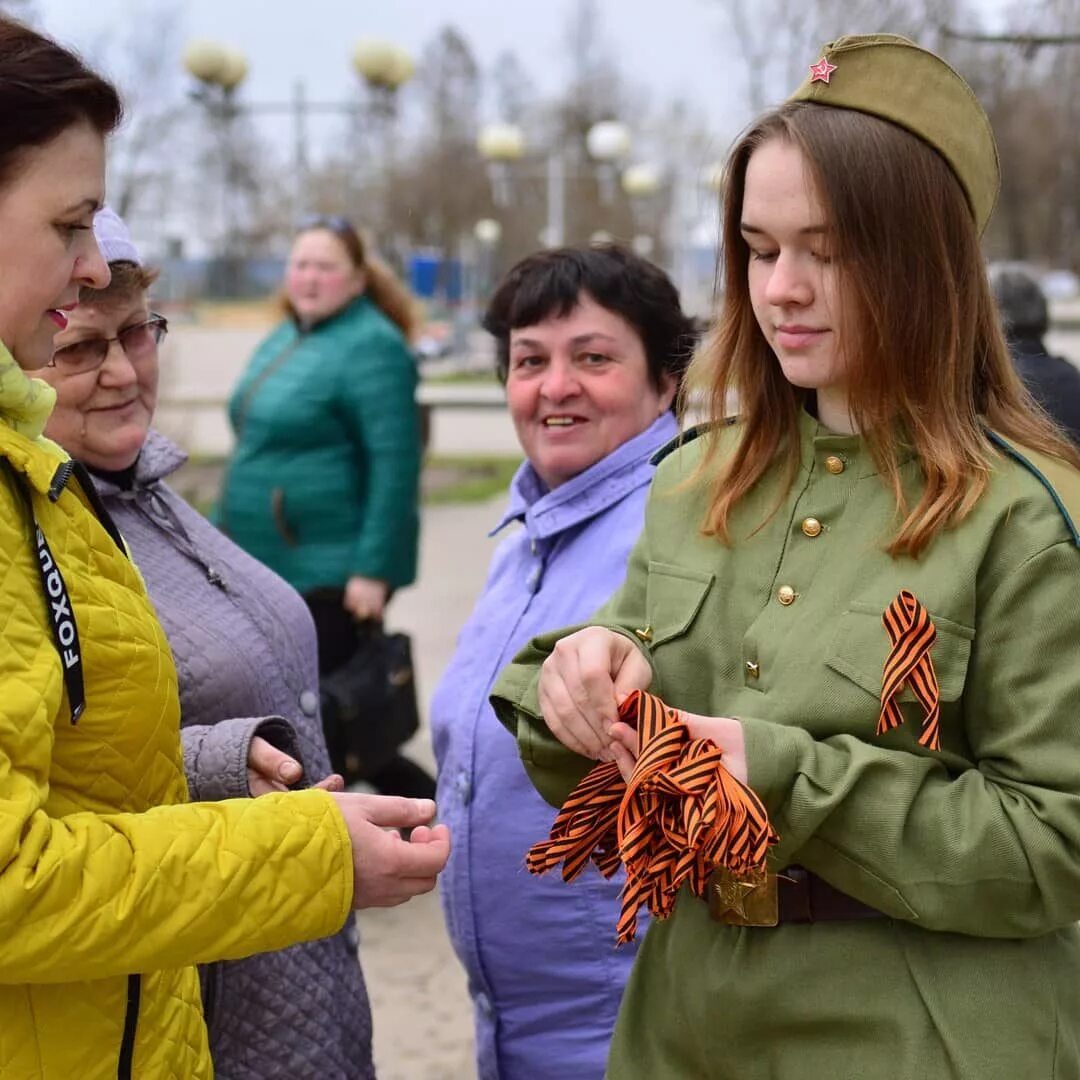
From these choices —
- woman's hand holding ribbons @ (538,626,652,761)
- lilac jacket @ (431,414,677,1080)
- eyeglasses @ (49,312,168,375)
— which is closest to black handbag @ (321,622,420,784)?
lilac jacket @ (431,414,677,1080)

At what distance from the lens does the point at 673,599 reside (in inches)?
75.9

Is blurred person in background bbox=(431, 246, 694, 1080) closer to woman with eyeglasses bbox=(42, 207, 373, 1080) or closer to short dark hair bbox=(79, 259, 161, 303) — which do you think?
woman with eyeglasses bbox=(42, 207, 373, 1080)

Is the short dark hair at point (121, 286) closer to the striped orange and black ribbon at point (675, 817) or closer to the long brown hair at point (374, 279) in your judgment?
the striped orange and black ribbon at point (675, 817)

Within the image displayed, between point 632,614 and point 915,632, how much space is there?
0.45 m

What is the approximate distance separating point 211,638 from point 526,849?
64 cm

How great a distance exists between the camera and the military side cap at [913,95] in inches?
70.2

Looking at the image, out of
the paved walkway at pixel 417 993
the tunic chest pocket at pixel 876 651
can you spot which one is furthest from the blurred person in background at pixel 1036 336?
the tunic chest pocket at pixel 876 651

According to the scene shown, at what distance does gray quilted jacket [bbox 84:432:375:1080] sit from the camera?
235cm

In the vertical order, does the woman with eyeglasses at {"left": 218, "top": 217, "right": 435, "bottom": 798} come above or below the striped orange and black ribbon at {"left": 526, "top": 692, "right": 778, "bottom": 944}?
below

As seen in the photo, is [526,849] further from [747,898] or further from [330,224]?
[330,224]

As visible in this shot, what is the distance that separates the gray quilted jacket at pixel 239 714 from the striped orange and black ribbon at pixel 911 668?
3.24ft

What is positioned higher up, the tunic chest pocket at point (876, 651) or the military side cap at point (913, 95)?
the military side cap at point (913, 95)

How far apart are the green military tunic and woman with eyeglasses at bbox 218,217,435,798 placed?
11.0ft

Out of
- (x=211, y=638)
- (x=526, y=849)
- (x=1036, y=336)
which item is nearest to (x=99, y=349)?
(x=211, y=638)
